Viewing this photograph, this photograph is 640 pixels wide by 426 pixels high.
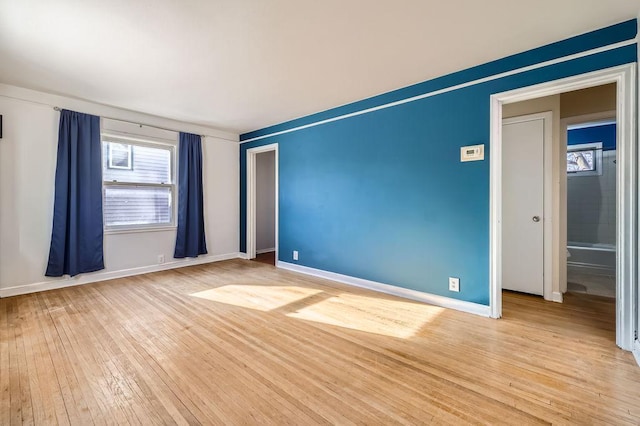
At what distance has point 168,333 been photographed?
92.6 inches

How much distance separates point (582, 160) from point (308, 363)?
257 inches

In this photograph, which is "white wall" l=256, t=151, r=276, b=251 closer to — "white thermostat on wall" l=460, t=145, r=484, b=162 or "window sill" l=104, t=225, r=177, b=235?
"window sill" l=104, t=225, r=177, b=235

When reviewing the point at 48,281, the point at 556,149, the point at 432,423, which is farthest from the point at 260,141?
the point at 432,423

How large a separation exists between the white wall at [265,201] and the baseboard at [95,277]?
1.27m

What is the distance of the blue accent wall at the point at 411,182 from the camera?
2.65 metres

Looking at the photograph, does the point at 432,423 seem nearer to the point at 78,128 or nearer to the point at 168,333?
the point at 168,333

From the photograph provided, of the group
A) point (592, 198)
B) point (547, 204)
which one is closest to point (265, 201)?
point (547, 204)

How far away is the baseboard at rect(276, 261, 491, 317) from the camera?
2742 mm

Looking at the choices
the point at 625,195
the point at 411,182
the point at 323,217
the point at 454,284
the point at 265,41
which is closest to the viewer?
the point at 625,195

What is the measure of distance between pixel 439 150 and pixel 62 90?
4.53 meters

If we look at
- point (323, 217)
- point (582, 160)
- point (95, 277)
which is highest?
point (582, 160)

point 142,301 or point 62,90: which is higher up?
point 62,90

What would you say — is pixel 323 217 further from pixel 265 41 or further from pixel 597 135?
pixel 597 135

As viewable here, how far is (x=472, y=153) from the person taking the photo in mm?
2727
